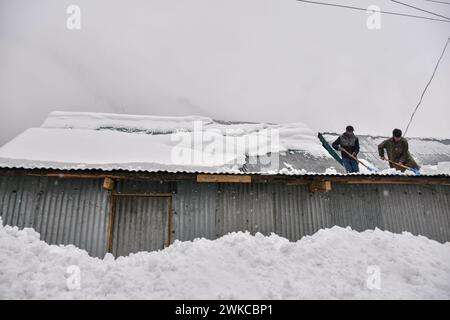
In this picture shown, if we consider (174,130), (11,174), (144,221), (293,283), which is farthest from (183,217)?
(174,130)

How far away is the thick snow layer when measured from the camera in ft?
29.1

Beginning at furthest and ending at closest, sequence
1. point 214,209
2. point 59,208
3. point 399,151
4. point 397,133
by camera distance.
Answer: point 399,151 → point 397,133 → point 214,209 → point 59,208

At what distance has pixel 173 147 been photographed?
10.9 metres

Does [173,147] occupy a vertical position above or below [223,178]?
above

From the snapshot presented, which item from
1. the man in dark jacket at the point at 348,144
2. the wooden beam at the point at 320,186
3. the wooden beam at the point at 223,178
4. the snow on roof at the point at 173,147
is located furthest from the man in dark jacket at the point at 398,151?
the wooden beam at the point at 223,178

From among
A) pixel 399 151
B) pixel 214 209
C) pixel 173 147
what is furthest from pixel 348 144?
pixel 173 147

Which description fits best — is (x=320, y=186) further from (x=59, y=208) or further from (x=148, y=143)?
(x=59, y=208)

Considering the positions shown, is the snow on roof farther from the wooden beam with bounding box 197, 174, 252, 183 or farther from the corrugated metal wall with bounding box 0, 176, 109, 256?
the wooden beam with bounding box 197, 174, 252, 183

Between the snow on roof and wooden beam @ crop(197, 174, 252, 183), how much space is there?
91 cm

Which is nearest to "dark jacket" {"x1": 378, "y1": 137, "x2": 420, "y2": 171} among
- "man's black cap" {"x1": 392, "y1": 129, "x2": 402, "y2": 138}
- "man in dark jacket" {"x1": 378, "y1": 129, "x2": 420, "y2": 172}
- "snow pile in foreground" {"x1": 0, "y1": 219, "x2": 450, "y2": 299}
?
"man in dark jacket" {"x1": 378, "y1": 129, "x2": 420, "y2": 172}

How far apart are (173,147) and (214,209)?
3820mm

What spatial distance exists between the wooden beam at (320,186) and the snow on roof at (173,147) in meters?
0.51

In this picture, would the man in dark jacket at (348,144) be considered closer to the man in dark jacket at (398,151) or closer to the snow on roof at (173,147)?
the snow on roof at (173,147)
